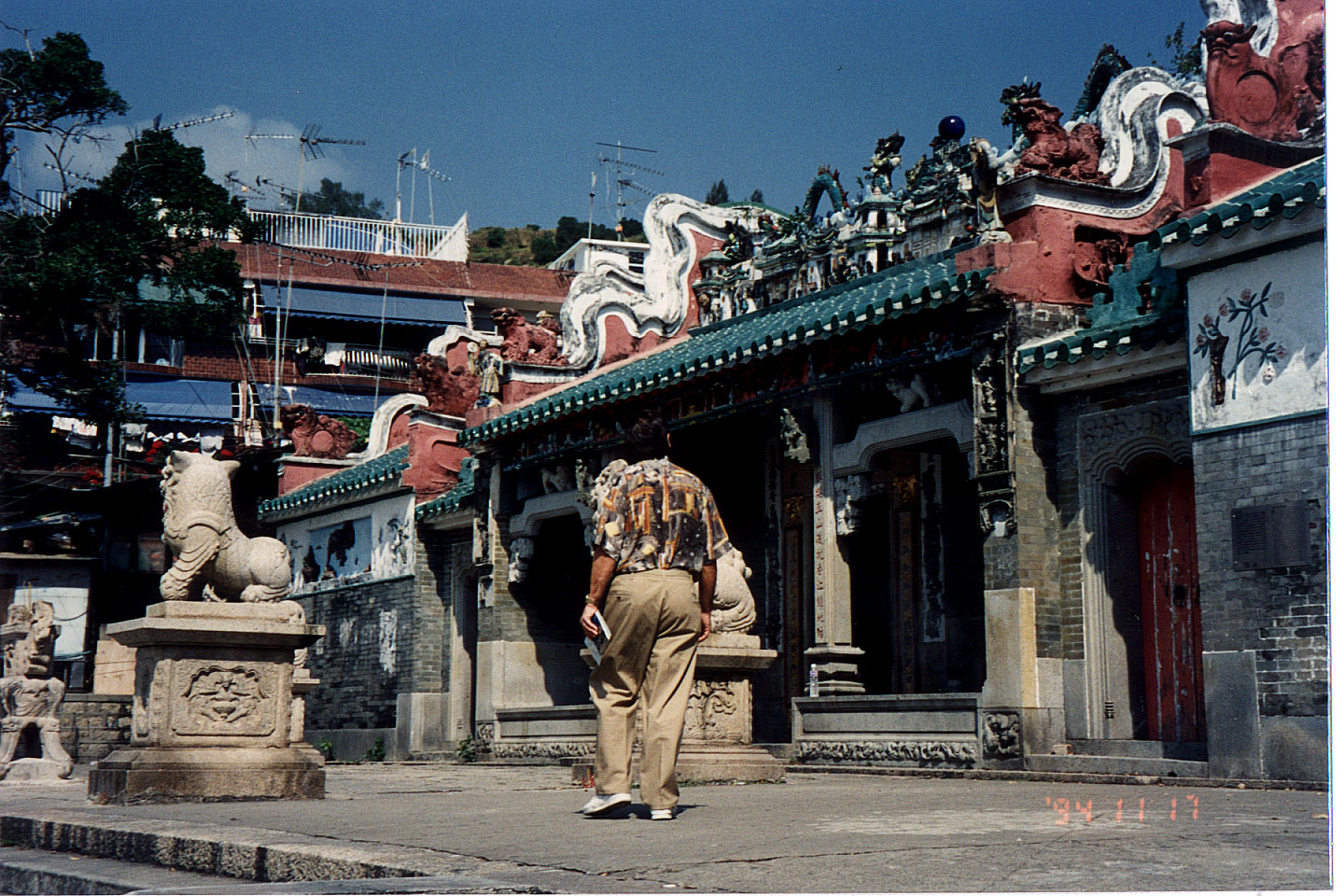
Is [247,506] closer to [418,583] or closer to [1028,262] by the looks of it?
[418,583]

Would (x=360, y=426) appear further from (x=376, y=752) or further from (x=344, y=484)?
(x=376, y=752)

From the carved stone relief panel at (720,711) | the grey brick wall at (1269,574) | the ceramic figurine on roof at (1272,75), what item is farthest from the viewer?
the ceramic figurine on roof at (1272,75)

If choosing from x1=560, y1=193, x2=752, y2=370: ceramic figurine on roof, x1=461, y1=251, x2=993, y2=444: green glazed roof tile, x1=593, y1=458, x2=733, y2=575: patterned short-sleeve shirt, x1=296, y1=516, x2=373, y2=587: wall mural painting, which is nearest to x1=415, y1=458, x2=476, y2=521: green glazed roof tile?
x1=461, y1=251, x2=993, y2=444: green glazed roof tile

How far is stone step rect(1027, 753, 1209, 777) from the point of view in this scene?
10.2 m

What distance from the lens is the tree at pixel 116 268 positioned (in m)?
14.6

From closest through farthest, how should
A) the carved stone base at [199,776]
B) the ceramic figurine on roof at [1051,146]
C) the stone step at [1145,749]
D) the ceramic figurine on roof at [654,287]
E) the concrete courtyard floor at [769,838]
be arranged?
the concrete courtyard floor at [769,838]
the carved stone base at [199,776]
the stone step at [1145,749]
the ceramic figurine on roof at [1051,146]
the ceramic figurine on roof at [654,287]

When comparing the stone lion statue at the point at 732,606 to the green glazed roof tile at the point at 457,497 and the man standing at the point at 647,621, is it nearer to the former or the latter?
the man standing at the point at 647,621

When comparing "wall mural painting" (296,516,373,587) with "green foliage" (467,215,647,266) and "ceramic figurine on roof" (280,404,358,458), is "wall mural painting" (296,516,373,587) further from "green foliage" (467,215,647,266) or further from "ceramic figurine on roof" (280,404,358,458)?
"green foliage" (467,215,647,266)

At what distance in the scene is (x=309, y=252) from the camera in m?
25.5

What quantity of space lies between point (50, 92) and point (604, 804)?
707 cm

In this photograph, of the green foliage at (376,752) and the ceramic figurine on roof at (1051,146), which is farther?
the green foliage at (376,752)

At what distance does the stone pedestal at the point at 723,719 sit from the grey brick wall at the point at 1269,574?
3018 mm

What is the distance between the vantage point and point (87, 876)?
18.2 feet

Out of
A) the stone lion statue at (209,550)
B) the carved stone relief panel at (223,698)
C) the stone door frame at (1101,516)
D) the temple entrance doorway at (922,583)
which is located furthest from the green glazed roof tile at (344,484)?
the carved stone relief panel at (223,698)
